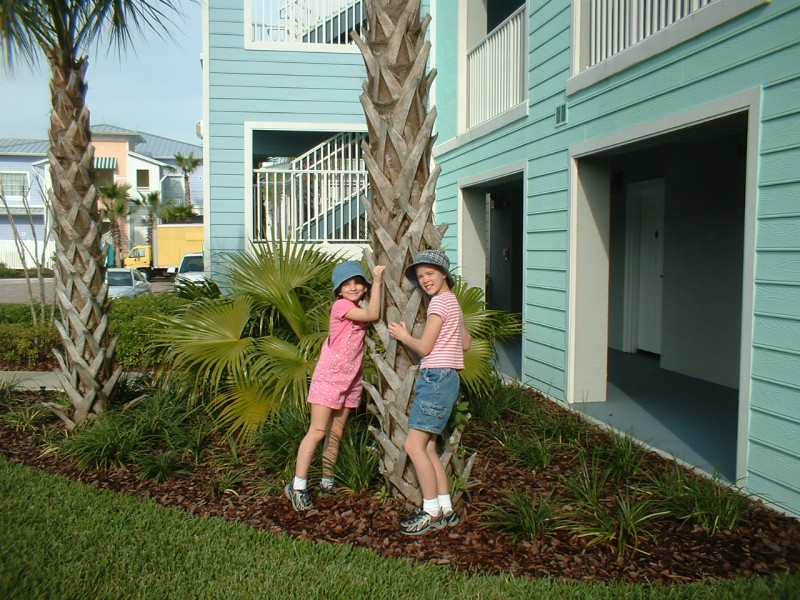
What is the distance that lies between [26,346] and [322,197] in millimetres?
5162

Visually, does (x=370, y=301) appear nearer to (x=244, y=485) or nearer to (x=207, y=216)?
(x=244, y=485)

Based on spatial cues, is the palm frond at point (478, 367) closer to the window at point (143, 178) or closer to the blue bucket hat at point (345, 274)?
the blue bucket hat at point (345, 274)

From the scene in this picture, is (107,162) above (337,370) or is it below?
above

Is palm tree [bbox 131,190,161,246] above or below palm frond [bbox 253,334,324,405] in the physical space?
above

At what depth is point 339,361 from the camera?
16.0ft

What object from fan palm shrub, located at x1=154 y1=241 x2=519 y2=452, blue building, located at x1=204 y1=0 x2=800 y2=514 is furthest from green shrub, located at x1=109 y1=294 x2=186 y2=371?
fan palm shrub, located at x1=154 y1=241 x2=519 y2=452

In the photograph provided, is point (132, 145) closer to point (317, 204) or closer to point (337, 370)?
point (317, 204)

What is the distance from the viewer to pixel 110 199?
136 feet

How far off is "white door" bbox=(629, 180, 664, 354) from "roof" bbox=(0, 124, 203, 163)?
3821 centimetres

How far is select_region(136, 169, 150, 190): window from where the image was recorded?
4675 cm

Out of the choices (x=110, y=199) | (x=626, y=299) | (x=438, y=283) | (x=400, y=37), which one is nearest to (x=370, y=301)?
(x=438, y=283)

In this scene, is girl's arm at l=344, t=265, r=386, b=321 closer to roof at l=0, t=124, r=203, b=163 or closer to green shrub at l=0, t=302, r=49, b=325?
green shrub at l=0, t=302, r=49, b=325

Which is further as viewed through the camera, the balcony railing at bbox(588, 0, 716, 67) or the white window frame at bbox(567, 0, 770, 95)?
the balcony railing at bbox(588, 0, 716, 67)

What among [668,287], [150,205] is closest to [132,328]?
[668,287]
